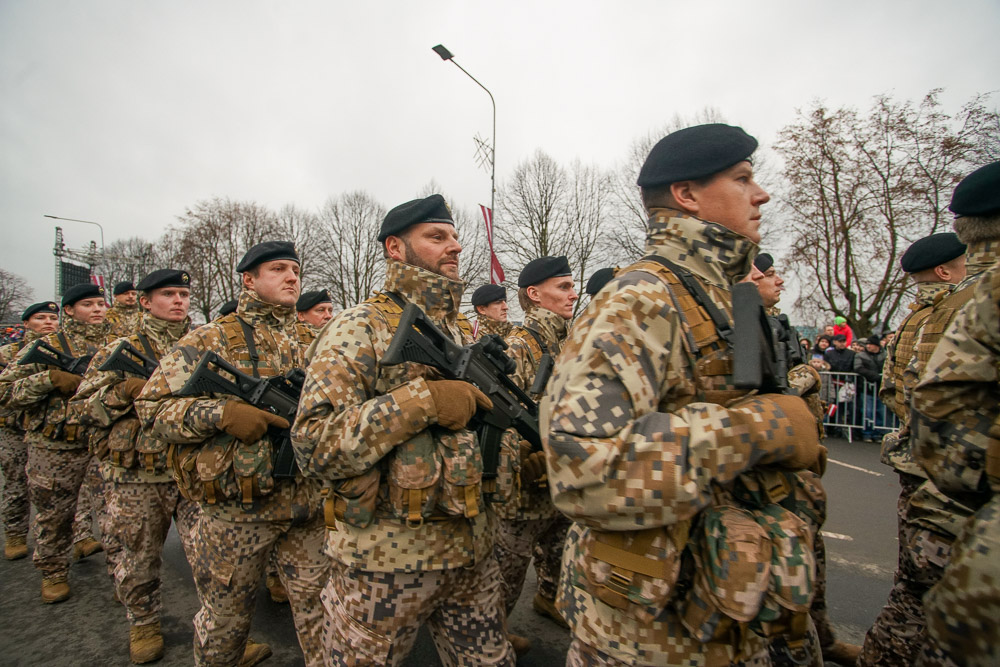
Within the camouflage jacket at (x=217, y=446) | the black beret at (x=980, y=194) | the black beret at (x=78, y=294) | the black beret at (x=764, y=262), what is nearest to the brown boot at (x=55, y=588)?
the camouflage jacket at (x=217, y=446)

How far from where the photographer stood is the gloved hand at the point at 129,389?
13.3 ft

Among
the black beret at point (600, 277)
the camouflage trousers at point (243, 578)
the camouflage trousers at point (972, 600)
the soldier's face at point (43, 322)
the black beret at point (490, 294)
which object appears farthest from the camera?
the soldier's face at point (43, 322)

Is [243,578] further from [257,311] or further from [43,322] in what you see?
[43,322]

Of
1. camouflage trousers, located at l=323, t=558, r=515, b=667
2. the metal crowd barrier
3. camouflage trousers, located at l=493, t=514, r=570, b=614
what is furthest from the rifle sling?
the metal crowd barrier

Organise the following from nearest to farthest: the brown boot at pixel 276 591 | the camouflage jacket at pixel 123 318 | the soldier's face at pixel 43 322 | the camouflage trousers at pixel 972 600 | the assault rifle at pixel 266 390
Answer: the camouflage trousers at pixel 972 600 < the assault rifle at pixel 266 390 < the brown boot at pixel 276 591 < the soldier's face at pixel 43 322 < the camouflage jacket at pixel 123 318

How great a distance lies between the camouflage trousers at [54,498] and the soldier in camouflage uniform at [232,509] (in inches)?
97.9

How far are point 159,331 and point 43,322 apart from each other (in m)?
3.56

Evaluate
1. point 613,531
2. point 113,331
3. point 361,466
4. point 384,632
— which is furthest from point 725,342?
point 113,331

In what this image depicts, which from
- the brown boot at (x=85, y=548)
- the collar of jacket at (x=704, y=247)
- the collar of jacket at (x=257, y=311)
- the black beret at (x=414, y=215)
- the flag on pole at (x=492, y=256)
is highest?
the flag on pole at (x=492, y=256)

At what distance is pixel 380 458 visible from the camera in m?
2.03

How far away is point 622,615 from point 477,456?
87 cm

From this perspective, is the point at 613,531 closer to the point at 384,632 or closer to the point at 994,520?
the point at 994,520

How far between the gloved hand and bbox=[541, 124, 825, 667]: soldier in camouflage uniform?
391 cm

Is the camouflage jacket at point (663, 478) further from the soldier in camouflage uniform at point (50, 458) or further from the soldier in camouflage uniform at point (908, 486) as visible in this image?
the soldier in camouflage uniform at point (50, 458)
